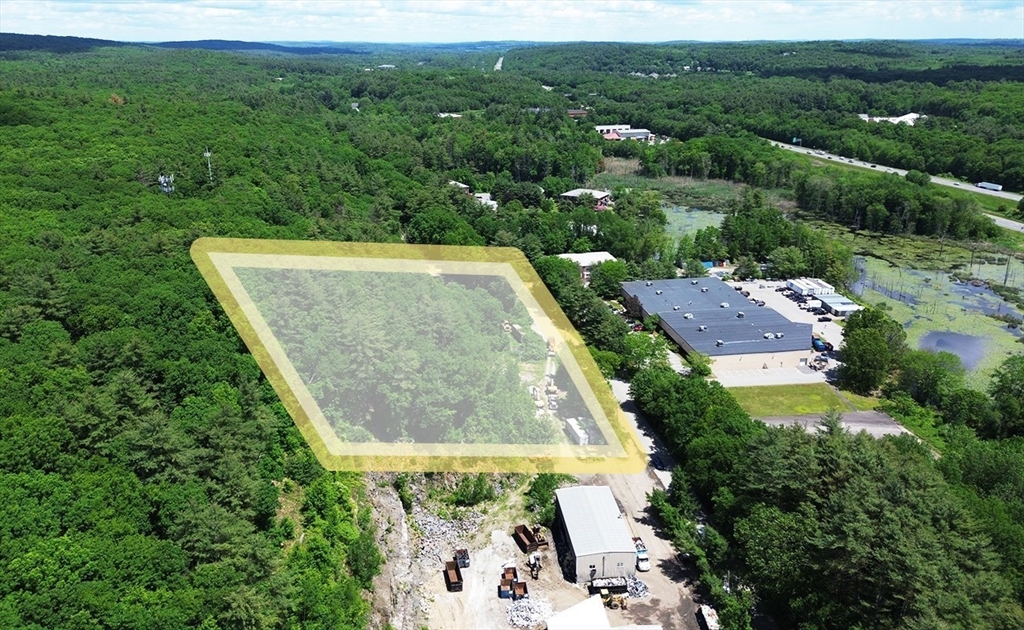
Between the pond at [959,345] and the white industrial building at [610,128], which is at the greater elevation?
the white industrial building at [610,128]

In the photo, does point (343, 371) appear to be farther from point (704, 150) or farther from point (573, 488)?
point (704, 150)

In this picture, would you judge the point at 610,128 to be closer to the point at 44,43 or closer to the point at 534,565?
the point at 534,565

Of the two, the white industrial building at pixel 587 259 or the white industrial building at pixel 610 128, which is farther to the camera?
the white industrial building at pixel 610 128

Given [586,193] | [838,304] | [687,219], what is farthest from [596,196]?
[838,304]

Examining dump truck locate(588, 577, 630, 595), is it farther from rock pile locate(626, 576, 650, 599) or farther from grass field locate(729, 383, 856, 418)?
grass field locate(729, 383, 856, 418)

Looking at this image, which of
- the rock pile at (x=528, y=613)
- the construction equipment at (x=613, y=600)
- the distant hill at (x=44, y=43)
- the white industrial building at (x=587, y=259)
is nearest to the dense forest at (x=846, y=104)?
the white industrial building at (x=587, y=259)

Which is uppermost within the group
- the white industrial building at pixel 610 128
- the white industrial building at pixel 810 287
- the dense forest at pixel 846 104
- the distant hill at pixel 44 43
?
the distant hill at pixel 44 43

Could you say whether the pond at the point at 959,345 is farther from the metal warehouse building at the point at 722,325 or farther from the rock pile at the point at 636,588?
the rock pile at the point at 636,588
